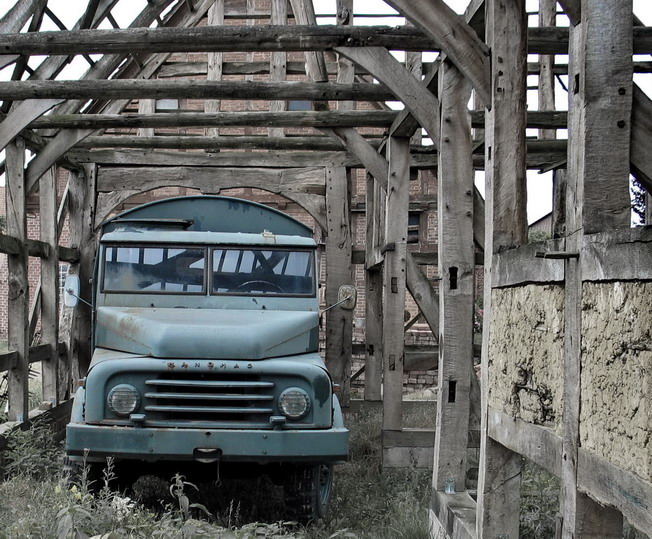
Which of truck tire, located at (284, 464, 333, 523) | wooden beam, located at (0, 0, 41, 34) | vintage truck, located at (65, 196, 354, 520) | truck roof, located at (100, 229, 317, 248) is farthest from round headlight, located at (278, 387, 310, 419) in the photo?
wooden beam, located at (0, 0, 41, 34)

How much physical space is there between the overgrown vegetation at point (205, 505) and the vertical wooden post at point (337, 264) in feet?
6.03

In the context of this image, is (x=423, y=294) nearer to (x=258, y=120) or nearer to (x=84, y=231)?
(x=258, y=120)

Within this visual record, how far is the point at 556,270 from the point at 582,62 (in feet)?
2.71

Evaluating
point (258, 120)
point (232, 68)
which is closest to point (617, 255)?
point (258, 120)

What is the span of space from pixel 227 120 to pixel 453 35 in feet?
14.1

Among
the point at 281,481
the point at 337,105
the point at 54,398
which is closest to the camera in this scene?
the point at 281,481

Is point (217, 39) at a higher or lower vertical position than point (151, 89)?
higher

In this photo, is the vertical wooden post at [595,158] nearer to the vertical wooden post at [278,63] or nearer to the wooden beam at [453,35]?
the wooden beam at [453,35]

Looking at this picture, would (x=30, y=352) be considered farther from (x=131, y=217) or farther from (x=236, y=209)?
(x=236, y=209)

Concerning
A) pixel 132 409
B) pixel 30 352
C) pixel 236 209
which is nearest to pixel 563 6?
pixel 132 409

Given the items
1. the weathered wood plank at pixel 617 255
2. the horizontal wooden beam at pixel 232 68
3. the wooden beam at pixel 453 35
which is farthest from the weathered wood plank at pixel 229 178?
the weathered wood plank at pixel 617 255

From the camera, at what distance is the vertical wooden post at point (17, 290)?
8.41 m

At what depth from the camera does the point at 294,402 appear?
5.86 meters

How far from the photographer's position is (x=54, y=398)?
32.5 feet
